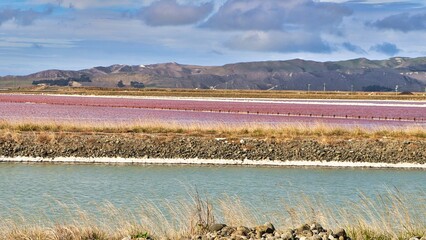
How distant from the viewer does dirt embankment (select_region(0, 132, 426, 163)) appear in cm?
3494

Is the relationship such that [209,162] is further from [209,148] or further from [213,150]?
[209,148]

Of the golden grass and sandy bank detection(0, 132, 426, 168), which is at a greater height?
the golden grass

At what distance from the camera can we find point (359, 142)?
37125 millimetres

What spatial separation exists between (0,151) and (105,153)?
6.00 meters

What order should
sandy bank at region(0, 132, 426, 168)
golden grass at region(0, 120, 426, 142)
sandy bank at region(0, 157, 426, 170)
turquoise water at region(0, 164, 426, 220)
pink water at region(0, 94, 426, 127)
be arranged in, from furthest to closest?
pink water at region(0, 94, 426, 127) < golden grass at region(0, 120, 426, 142) < sandy bank at region(0, 132, 426, 168) < sandy bank at region(0, 157, 426, 170) < turquoise water at region(0, 164, 426, 220)

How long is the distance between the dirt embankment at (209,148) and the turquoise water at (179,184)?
2.20 metres

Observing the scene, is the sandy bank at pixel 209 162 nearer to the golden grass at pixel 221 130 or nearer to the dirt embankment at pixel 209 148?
the dirt embankment at pixel 209 148

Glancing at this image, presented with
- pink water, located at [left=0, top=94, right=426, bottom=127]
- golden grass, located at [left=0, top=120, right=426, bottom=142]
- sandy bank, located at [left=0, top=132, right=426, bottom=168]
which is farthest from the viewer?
pink water, located at [left=0, top=94, right=426, bottom=127]

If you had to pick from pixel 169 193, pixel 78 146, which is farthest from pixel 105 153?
pixel 169 193

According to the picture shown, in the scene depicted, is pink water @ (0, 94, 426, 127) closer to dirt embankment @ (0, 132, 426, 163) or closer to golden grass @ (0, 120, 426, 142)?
golden grass @ (0, 120, 426, 142)

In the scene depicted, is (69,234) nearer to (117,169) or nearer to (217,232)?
(217,232)

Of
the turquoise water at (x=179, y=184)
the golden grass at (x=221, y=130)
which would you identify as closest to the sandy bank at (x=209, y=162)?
the turquoise water at (x=179, y=184)

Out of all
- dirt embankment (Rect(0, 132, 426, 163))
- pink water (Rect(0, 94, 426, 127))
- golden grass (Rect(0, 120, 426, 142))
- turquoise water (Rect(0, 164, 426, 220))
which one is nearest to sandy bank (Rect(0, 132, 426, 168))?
dirt embankment (Rect(0, 132, 426, 163))

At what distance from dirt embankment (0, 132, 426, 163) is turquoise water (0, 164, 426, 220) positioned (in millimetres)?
2202
